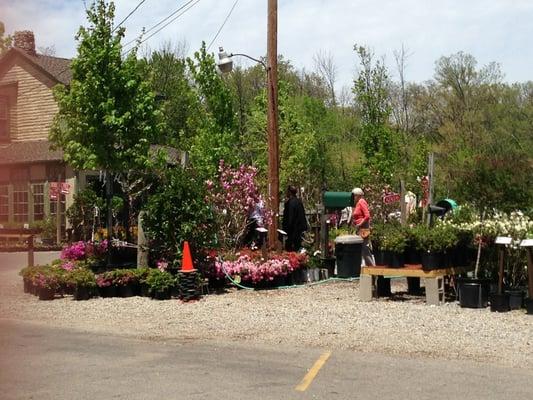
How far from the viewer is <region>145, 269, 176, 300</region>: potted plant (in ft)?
40.7

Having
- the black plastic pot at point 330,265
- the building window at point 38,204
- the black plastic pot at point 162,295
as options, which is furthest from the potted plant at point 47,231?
the black plastic pot at point 162,295

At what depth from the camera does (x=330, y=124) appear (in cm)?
3928

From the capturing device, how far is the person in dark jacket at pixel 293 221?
16312mm

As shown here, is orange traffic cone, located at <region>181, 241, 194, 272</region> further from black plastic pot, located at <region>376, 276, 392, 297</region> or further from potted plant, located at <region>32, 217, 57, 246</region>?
potted plant, located at <region>32, 217, 57, 246</region>

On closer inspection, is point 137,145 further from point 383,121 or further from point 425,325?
point 383,121

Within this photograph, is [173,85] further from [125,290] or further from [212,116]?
[125,290]

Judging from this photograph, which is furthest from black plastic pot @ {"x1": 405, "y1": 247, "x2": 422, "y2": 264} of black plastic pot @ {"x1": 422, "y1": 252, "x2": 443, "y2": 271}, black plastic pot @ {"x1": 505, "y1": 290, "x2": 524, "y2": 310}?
black plastic pot @ {"x1": 505, "y1": 290, "x2": 524, "y2": 310}

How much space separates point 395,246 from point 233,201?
173 inches

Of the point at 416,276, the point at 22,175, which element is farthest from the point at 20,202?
the point at 416,276

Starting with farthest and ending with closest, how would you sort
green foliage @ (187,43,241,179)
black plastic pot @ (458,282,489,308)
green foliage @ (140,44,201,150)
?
green foliage @ (140,44,201,150) → green foliage @ (187,43,241,179) → black plastic pot @ (458,282,489,308)

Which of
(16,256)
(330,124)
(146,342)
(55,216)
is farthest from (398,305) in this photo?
(330,124)

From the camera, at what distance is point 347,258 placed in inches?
604

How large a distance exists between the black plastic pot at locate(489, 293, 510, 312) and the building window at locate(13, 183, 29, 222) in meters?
21.2

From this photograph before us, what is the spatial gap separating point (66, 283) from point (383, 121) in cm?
1701
